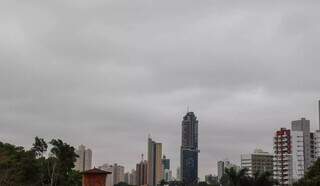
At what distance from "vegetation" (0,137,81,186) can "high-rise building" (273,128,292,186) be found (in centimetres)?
9243

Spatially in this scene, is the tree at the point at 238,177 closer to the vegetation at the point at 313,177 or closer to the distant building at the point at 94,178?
the vegetation at the point at 313,177

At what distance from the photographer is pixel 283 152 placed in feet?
558

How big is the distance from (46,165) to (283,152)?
101 metres

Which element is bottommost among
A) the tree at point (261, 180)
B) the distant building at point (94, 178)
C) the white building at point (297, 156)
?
the distant building at point (94, 178)

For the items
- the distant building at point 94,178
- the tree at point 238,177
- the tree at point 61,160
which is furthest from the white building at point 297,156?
the distant building at point 94,178

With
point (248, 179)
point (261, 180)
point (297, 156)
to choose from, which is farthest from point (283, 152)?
point (261, 180)

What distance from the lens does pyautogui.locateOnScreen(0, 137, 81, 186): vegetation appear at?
79.9 m

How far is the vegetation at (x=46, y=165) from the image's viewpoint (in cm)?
7990

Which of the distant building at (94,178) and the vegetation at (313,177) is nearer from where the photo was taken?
the distant building at (94,178)

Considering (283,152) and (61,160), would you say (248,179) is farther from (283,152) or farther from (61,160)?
(283,152)

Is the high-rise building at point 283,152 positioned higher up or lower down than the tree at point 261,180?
higher up

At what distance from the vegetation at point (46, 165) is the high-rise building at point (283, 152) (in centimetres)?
9243

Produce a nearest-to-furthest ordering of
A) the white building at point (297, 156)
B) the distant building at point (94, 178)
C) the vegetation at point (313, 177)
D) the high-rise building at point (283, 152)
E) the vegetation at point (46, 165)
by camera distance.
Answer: the distant building at point (94, 178) → the vegetation at point (313, 177) → the vegetation at point (46, 165) → the high-rise building at point (283, 152) → the white building at point (297, 156)

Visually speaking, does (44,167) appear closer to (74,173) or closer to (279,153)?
(74,173)
